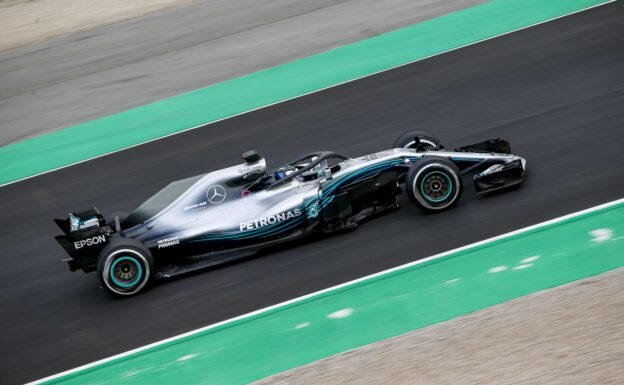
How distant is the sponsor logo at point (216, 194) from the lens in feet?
34.5

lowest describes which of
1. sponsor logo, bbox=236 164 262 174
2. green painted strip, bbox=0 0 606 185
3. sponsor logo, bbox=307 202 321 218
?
sponsor logo, bbox=307 202 321 218

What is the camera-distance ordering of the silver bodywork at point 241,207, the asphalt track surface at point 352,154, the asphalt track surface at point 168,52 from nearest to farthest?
the asphalt track surface at point 352,154 → the silver bodywork at point 241,207 → the asphalt track surface at point 168,52

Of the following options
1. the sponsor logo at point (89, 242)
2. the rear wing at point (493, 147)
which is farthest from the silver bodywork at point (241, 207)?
the rear wing at point (493, 147)

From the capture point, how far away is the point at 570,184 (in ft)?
35.2

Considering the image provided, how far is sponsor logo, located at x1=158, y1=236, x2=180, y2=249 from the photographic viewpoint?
10.3 metres

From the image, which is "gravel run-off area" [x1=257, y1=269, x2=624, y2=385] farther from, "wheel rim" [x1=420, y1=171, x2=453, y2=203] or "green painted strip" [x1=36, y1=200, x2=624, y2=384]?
"wheel rim" [x1=420, y1=171, x2=453, y2=203]

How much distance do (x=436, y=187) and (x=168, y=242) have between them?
3.65 metres

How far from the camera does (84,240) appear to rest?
10336 mm

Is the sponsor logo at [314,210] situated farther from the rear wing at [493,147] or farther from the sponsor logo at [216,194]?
the rear wing at [493,147]

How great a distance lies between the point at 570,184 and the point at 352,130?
4654 millimetres

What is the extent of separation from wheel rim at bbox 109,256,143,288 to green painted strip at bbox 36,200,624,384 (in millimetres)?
1352

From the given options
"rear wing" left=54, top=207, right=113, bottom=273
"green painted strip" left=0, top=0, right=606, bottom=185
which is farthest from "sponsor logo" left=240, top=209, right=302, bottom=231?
"green painted strip" left=0, top=0, right=606, bottom=185

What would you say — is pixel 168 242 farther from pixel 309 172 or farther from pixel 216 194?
pixel 309 172

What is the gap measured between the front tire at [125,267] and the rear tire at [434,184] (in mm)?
3583
